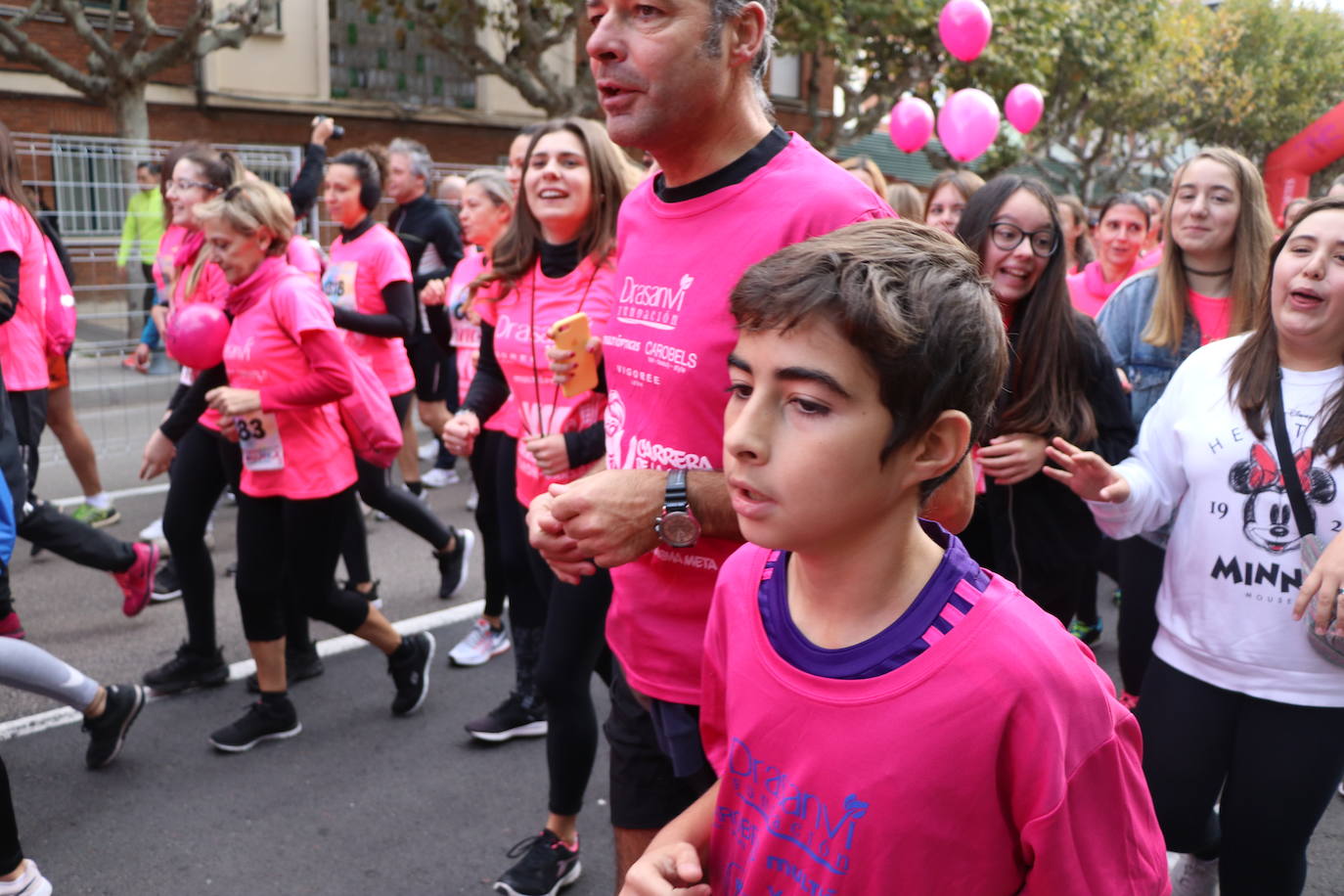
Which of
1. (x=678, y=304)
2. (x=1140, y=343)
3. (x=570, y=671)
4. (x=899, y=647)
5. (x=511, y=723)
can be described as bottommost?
(x=511, y=723)

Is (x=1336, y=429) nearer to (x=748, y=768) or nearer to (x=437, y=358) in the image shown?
(x=748, y=768)

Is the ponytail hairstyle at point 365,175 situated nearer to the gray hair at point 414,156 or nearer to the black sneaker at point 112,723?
the gray hair at point 414,156

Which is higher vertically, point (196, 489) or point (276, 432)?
point (276, 432)

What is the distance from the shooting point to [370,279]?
602 cm

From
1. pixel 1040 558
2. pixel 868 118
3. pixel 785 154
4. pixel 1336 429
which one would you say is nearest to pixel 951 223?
pixel 1040 558

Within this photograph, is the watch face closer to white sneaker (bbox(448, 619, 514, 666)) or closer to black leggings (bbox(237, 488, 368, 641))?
black leggings (bbox(237, 488, 368, 641))

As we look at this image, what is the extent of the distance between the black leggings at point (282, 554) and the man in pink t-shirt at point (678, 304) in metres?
2.14

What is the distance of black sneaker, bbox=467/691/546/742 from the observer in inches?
164

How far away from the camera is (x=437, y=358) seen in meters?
7.72

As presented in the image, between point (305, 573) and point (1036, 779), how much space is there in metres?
3.28

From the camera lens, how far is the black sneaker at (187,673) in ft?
14.8

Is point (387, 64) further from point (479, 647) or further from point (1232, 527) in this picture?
point (1232, 527)

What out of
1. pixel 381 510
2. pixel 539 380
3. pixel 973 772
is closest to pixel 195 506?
pixel 381 510

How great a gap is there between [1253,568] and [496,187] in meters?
4.13
